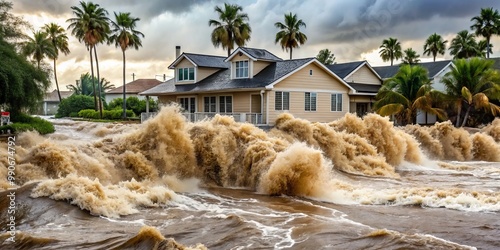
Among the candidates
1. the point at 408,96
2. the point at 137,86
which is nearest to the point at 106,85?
the point at 137,86

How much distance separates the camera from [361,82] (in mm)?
40500

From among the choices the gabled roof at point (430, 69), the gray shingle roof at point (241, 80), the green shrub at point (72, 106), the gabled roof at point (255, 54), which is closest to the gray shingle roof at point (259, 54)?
the gabled roof at point (255, 54)

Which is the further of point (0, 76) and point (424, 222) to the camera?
point (0, 76)

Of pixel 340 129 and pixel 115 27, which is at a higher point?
pixel 115 27

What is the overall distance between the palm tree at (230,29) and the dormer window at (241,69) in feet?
47.9

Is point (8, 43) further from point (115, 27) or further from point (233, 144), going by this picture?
point (115, 27)

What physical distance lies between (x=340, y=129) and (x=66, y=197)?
16.2m

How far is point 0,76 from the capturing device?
2242 centimetres

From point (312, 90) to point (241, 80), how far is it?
4869 mm

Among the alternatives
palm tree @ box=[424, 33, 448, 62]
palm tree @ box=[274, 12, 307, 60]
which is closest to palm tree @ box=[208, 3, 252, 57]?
palm tree @ box=[274, 12, 307, 60]

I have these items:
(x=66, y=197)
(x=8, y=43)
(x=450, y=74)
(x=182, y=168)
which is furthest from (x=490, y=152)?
(x=8, y=43)

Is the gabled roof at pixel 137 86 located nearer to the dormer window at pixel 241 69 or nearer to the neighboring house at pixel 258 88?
the neighboring house at pixel 258 88

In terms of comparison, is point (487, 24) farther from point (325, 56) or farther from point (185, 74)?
point (185, 74)

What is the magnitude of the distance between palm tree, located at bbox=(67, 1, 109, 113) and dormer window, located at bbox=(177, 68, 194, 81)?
15.5m
